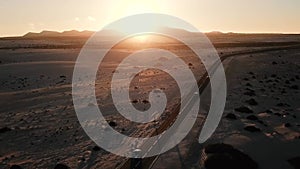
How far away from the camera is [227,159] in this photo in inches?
838

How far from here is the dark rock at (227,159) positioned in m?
20.9

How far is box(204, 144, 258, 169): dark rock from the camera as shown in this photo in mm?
20906

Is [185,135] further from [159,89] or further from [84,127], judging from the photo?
[159,89]

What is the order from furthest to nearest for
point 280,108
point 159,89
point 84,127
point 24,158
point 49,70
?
point 49,70 → point 159,89 → point 280,108 → point 84,127 → point 24,158

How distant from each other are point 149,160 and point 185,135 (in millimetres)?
5712

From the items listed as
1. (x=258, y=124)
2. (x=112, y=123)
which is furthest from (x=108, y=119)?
(x=258, y=124)

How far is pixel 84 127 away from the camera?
29297 millimetres

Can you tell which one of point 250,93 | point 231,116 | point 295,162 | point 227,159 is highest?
point 250,93

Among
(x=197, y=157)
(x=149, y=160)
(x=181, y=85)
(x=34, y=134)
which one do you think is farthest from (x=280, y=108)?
(x=34, y=134)

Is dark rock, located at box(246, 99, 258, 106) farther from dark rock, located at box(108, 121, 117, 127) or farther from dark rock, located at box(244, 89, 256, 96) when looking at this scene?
dark rock, located at box(108, 121, 117, 127)

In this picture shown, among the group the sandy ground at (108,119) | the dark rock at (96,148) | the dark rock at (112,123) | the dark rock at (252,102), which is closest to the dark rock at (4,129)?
the sandy ground at (108,119)

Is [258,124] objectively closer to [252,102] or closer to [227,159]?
[252,102]

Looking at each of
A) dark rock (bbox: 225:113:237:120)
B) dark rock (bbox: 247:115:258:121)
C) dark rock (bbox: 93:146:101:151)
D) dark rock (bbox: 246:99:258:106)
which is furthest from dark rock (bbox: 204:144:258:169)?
dark rock (bbox: 246:99:258:106)

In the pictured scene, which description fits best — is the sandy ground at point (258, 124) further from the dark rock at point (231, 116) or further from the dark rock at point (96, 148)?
the dark rock at point (96, 148)
